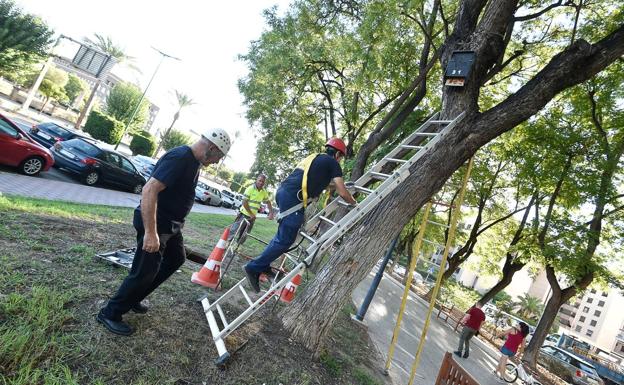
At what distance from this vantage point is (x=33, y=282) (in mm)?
3402

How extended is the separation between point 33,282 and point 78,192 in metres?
8.73

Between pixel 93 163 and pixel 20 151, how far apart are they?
10.2ft

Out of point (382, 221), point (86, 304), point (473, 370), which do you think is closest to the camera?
point (86, 304)

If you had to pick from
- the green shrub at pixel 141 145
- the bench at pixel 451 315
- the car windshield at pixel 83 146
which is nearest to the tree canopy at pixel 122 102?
the green shrub at pixel 141 145

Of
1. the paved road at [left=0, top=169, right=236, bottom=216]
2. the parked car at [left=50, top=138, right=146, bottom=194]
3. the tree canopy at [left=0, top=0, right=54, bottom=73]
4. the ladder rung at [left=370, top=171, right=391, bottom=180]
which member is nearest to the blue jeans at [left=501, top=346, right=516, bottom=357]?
the ladder rung at [left=370, top=171, right=391, bottom=180]

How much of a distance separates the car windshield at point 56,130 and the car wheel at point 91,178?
12.1 ft

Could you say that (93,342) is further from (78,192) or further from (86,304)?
(78,192)

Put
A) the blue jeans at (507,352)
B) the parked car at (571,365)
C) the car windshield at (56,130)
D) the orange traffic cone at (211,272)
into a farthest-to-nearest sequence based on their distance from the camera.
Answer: the parked car at (571,365)
the car windshield at (56,130)
the blue jeans at (507,352)
the orange traffic cone at (211,272)

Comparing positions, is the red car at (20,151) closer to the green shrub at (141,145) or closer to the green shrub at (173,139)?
the green shrub at (141,145)

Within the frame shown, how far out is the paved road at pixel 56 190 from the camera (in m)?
8.41

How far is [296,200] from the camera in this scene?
13.5ft

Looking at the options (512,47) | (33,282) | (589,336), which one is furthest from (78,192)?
(589,336)

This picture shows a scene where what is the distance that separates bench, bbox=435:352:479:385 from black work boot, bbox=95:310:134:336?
331cm

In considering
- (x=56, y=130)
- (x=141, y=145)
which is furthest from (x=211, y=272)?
(x=141, y=145)
